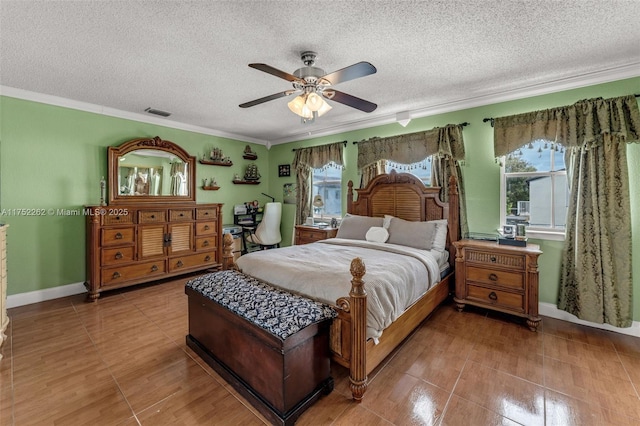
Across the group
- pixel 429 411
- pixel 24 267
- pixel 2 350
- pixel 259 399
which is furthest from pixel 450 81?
pixel 24 267

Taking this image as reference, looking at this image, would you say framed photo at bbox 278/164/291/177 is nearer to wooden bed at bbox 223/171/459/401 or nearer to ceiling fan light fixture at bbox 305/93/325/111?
wooden bed at bbox 223/171/459/401

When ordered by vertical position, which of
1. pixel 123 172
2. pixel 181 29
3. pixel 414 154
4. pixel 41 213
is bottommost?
pixel 41 213

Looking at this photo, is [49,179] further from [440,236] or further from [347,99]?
[440,236]

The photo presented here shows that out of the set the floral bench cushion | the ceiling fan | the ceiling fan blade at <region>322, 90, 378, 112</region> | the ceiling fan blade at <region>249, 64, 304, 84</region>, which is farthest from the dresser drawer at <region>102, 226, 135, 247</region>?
the ceiling fan blade at <region>322, 90, 378, 112</region>

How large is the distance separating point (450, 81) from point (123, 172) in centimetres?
436

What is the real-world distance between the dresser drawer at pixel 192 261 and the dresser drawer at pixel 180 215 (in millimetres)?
578

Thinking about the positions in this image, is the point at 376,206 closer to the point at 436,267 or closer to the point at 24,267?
the point at 436,267

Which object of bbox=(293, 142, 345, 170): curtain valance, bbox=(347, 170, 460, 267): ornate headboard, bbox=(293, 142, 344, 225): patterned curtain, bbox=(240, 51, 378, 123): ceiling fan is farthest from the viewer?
bbox=(293, 142, 344, 225): patterned curtain

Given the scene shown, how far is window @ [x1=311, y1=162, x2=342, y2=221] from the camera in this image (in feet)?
16.1

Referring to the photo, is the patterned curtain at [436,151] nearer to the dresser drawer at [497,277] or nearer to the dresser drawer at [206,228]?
the dresser drawer at [497,277]

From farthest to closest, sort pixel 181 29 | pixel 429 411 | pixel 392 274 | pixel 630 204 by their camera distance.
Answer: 1. pixel 630 204
2. pixel 392 274
3. pixel 181 29
4. pixel 429 411

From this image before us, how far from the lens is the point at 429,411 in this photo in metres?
1.69

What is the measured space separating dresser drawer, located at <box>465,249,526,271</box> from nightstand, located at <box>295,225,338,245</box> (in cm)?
197

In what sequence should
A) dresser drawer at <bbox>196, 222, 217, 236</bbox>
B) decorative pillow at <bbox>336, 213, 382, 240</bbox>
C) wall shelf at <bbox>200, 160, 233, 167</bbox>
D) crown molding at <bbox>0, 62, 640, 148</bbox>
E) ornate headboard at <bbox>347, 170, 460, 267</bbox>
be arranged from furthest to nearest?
wall shelf at <bbox>200, 160, 233, 167</bbox> → dresser drawer at <bbox>196, 222, 217, 236</bbox> → decorative pillow at <bbox>336, 213, 382, 240</bbox> → ornate headboard at <bbox>347, 170, 460, 267</bbox> → crown molding at <bbox>0, 62, 640, 148</bbox>
